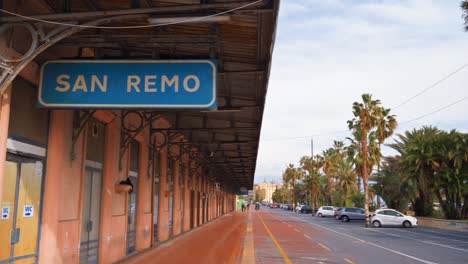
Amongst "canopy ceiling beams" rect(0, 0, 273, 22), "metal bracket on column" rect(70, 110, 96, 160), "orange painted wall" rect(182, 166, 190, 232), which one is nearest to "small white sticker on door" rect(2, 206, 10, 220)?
"metal bracket on column" rect(70, 110, 96, 160)

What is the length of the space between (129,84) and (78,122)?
122 inches

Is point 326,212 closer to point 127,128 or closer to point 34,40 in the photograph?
point 127,128

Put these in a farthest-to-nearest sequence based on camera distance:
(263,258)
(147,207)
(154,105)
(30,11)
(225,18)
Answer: (147,207) < (263,258) < (30,11) < (154,105) < (225,18)

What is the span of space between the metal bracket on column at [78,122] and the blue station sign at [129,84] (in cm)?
228

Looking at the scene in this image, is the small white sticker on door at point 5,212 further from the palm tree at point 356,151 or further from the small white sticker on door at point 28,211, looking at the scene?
the palm tree at point 356,151

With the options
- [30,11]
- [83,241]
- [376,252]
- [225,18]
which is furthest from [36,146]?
[376,252]

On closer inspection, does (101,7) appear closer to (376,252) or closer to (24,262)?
(24,262)

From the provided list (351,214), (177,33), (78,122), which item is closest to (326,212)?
(351,214)

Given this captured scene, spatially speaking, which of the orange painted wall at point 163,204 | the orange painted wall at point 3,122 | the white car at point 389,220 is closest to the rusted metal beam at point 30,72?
the orange painted wall at point 3,122

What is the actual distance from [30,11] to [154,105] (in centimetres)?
260

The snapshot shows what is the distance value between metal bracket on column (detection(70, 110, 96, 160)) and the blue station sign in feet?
7.47

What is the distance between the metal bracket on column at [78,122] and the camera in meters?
9.35

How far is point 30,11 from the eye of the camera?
7.36m

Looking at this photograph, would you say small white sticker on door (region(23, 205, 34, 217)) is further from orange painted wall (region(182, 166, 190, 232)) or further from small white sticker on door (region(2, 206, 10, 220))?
orange painted wall (region(182, 166, 190, 232))
